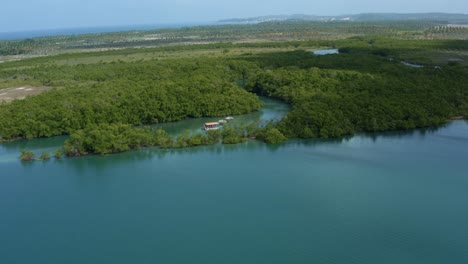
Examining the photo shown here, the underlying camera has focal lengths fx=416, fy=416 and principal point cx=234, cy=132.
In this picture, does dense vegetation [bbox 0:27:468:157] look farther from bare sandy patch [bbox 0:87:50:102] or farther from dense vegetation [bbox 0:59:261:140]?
bare sandy patch [bbox 0:87:50:102]

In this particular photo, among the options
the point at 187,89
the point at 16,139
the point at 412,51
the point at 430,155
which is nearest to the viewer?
the point at 430,155

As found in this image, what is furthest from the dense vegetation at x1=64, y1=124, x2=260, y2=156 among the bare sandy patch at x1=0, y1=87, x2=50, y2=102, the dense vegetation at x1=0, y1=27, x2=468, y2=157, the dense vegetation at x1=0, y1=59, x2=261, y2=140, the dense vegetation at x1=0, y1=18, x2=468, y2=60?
the dense vegetation at x1=0, y1=18, x2=468, y2=60

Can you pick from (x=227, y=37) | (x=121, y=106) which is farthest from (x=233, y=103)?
(x=227, y=37)

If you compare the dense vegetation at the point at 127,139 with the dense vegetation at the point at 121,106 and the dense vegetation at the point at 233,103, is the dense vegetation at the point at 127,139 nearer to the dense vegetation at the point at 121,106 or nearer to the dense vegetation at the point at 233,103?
the dense vegetation at the point at 233,103

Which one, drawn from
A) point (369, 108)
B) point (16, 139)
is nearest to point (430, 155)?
point (369, 108)

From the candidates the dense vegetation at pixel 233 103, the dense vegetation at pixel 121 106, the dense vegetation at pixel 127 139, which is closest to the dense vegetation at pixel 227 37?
the dense vegetation at pixel 233 103

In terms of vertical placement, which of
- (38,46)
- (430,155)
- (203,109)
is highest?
(38,46)

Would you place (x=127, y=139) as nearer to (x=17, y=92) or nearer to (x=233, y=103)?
(x=233, y=103)

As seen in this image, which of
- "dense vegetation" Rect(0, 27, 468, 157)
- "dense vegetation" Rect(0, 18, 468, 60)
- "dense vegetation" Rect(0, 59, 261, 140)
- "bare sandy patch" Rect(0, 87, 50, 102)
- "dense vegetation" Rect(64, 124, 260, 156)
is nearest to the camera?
"dense vegetation" Rect(64, 124, 260, 156)

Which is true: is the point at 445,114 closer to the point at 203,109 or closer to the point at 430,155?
the point at 430,155
